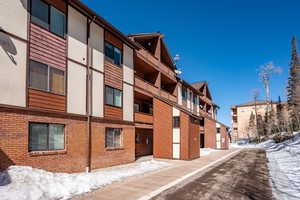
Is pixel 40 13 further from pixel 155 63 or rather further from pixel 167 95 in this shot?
pixel 167 95

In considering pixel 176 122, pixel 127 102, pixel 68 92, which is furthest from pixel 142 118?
pixel 68 92

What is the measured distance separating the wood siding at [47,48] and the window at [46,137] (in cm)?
312

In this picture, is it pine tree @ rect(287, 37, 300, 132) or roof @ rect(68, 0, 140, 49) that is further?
pine tree @ rect(287, 37, 300, 132)

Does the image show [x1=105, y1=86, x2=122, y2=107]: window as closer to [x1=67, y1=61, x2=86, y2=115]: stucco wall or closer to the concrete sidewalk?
[x1=67, y1=61, x2=86, y2=115]: stucco wall

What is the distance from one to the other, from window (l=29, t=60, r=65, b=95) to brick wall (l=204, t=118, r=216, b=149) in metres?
28.2

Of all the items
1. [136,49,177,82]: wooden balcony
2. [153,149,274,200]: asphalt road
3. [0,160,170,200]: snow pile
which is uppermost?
[136,49,177,82]: wooden balcony

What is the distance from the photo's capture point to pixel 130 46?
1759 centimetres

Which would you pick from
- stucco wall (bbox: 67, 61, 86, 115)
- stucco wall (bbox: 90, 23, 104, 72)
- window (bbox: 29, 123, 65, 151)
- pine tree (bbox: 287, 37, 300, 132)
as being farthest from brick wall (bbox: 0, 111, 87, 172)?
pine tree (bbox: 287, 37, 300, 132)

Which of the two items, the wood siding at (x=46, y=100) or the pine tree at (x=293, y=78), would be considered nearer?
the wood siding at (x=46, y=100)

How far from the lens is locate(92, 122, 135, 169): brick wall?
1291 centimetres

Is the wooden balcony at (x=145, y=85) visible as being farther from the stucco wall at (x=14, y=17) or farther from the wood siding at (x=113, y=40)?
the stucco wall at (x=14, y=17)

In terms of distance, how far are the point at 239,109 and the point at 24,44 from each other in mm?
89429

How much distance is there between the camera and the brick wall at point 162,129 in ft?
66.2


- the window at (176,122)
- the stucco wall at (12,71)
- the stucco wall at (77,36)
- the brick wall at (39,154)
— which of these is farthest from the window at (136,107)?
the stucco wall at (12,71)
